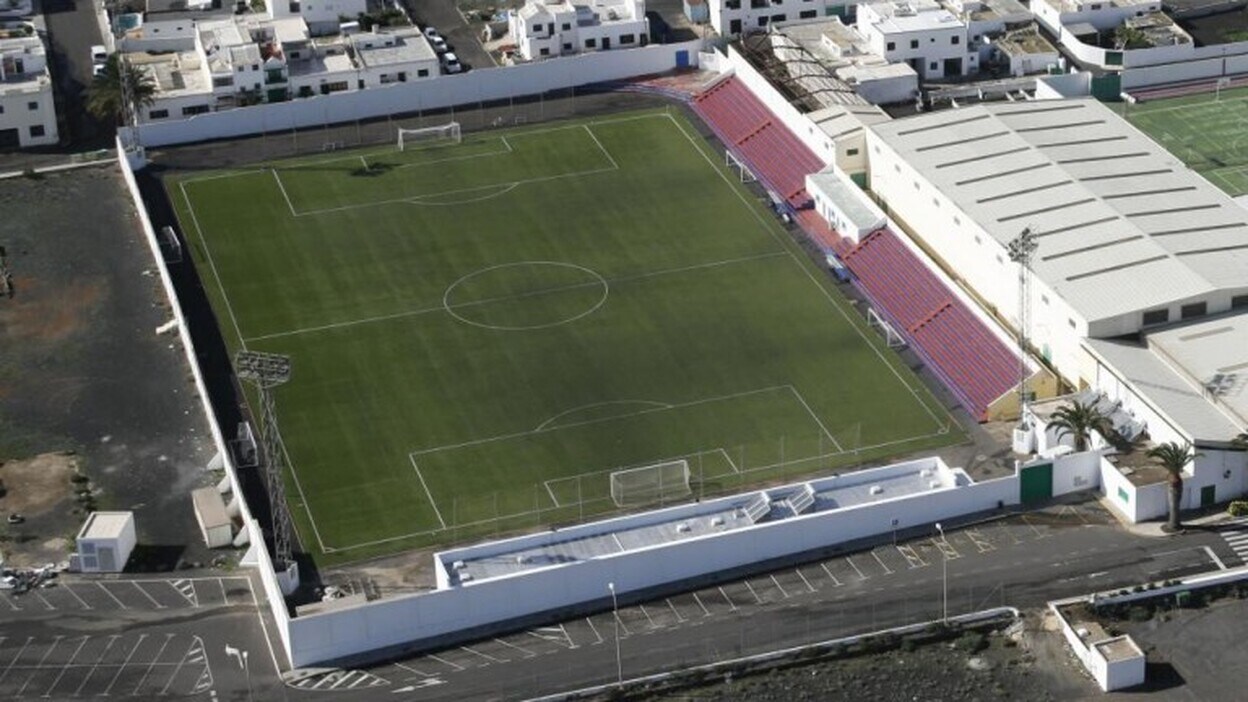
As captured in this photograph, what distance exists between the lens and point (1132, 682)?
110 m

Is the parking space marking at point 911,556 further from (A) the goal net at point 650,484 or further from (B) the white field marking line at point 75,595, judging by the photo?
(B) the white field marking line at point 75,595

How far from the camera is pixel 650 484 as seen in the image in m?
127

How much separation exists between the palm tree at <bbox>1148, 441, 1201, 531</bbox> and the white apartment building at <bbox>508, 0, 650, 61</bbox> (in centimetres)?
7367

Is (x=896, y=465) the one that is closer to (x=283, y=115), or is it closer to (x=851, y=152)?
(x=851, y=152)

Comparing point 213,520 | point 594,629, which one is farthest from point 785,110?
point 594,629

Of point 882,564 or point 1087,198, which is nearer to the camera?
point 882,564

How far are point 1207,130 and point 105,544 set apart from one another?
8700 centimetres

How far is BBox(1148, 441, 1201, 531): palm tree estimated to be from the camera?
11925cm

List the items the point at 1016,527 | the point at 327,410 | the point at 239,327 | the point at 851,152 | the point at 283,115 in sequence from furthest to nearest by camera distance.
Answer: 1. the point at 283,115
2. the point at 851,152
3. the point at 239,327
4. the point at 327,410
5. the point at 1016,527

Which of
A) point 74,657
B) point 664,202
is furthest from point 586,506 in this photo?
point 664,202

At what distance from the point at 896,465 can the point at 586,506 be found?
1710 centimetres

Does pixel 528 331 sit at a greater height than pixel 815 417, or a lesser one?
greater

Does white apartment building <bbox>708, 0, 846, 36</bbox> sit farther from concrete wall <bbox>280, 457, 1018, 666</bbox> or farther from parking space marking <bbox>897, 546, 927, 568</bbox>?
parking space marking <bbox>897, 546, 927, 568</bbox>

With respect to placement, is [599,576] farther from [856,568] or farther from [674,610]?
[856,568]
